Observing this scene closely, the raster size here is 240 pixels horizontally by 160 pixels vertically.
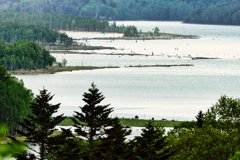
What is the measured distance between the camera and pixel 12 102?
2507 inches

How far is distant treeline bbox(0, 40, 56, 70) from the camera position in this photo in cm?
15348

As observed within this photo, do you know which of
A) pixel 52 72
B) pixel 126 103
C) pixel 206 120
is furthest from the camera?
pixel 52 72

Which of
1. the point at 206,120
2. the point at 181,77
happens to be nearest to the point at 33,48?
the point at 181,77

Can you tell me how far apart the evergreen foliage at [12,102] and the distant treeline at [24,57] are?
82.9 m

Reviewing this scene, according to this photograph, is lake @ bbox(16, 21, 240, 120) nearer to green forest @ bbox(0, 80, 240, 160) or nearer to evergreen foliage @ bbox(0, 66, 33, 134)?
evergreen foliage @ bbox(0, 66, 33, 134)

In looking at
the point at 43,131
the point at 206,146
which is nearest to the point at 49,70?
the point at 206,146

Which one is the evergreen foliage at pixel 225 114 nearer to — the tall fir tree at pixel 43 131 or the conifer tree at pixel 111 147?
the conifer tree at pixel 111 147

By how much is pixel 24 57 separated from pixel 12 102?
307 feet

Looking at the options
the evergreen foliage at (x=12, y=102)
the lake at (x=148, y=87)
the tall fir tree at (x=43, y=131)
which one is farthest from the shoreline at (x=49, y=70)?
the tall fir tree at (x=43, y=131)

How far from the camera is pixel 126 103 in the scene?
347ft

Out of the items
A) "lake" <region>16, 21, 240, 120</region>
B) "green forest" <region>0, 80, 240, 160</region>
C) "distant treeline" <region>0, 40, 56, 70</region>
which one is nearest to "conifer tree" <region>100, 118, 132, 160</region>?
"green forest" <region>0, 80, 240, 160</region>

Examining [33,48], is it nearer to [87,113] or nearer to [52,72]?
[52,72]

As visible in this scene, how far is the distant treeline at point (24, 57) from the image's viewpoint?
15348 cm

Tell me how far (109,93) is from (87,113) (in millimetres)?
96037
